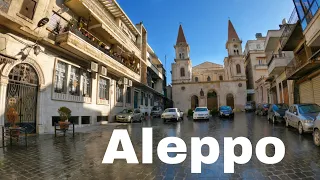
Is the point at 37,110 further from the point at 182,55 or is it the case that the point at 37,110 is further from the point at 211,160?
the point at 182,55

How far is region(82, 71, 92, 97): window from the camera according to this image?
1664cm

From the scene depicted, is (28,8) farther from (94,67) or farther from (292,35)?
(292,35)

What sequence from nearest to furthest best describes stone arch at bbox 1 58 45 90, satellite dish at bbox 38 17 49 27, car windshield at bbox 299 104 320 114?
stone arch at bbox 1 58 45 90
car windshield at bbox 299 104 320 114
satellite dish at bbox 38 17 49 27

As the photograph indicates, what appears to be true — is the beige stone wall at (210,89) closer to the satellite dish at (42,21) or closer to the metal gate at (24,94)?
the metal gate at (24,94)

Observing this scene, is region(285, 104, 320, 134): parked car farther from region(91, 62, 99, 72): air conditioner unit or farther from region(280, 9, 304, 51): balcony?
region(91, 62, 99, 72): air conditioner unit

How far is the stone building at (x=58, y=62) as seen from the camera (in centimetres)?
1022

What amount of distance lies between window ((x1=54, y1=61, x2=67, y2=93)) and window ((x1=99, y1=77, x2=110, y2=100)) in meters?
4.95

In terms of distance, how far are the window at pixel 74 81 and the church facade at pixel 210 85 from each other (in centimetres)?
3339

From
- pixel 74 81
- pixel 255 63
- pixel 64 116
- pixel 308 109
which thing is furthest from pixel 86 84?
pixel 255 63

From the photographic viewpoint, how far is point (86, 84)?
674 inches

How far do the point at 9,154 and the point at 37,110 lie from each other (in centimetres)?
613

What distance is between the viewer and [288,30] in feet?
55.8

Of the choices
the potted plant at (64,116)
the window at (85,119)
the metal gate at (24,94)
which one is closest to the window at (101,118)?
the window at (85,119)

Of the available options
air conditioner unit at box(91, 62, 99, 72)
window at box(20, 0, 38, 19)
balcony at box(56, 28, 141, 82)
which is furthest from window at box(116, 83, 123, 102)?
window at box(20, 0, 38, 19)
